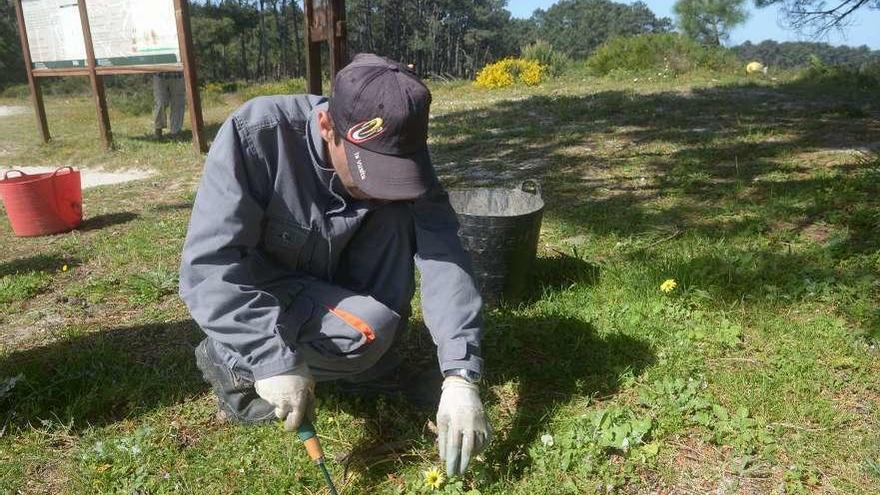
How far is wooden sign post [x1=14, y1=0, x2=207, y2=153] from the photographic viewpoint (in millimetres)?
7277

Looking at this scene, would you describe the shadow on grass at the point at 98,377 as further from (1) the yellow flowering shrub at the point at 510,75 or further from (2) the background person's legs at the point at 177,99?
(1) the yellow flowering shrub at the point at 510,75

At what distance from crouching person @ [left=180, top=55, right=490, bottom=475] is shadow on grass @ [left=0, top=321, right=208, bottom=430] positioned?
1.15 ft

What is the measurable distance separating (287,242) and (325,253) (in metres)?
0.15

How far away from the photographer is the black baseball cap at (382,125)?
67.1 inches

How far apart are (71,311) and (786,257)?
12.2 feet

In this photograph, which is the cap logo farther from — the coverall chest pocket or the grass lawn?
the grass lawn

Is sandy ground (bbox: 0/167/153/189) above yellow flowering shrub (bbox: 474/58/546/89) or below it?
below

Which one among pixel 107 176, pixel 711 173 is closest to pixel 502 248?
pixel 711 173

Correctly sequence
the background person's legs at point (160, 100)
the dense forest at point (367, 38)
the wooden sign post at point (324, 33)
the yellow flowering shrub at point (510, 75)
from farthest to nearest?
the dense forest at point (367, 38)
the yellow flowering shrub at point (510, 75)
the background person's legs at point (160, 100)
the wooden sign post at point (324, 33)

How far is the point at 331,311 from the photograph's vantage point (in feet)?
6.99

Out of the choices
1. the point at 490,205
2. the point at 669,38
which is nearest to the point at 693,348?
the point at 490,205

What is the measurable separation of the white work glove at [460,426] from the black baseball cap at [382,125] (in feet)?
1.99

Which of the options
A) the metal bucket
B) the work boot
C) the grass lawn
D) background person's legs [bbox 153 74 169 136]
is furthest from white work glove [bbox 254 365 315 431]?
background person's legs [bbox 153 74 169 136]

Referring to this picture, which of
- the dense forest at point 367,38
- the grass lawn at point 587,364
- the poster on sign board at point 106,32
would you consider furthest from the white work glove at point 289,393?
the dense forest at point 367,38
